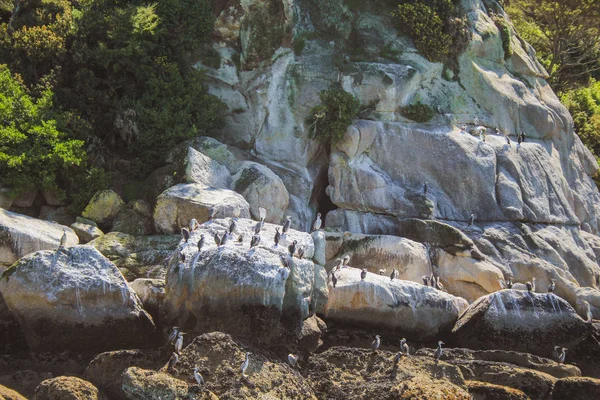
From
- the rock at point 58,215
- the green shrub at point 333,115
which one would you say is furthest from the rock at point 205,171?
the green shrub at point 333,115

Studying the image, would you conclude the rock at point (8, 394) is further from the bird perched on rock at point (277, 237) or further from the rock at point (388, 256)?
the rock at point (388, 256)

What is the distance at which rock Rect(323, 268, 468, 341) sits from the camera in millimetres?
20297

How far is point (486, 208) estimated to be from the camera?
26.3 meters

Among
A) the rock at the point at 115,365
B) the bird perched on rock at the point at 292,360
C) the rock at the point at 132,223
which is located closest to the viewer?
the rock at the point at 115,365

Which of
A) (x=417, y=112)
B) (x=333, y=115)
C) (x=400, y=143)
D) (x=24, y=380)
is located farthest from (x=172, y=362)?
(x=417, y=112)

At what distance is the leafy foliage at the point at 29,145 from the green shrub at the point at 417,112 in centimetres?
1047

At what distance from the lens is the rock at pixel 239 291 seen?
17906mm

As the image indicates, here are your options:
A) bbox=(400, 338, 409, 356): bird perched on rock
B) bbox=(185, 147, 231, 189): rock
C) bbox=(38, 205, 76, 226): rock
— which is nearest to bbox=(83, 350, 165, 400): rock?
bbox=(400, 338, 409, 356): bird perched on rock

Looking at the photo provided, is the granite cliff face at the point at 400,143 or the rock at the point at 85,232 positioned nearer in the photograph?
the rock at the point at 85,232

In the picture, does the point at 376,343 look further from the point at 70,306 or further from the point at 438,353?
the point at 70,306

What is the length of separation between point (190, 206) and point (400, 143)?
306 inches

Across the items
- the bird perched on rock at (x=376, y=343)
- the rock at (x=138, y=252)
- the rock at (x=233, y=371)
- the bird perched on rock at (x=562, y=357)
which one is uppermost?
the rock at (x=233, y=371)

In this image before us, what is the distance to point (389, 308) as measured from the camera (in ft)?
66.7

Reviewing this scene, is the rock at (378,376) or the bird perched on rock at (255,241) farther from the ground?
the bird perched on rock at (255,241)
